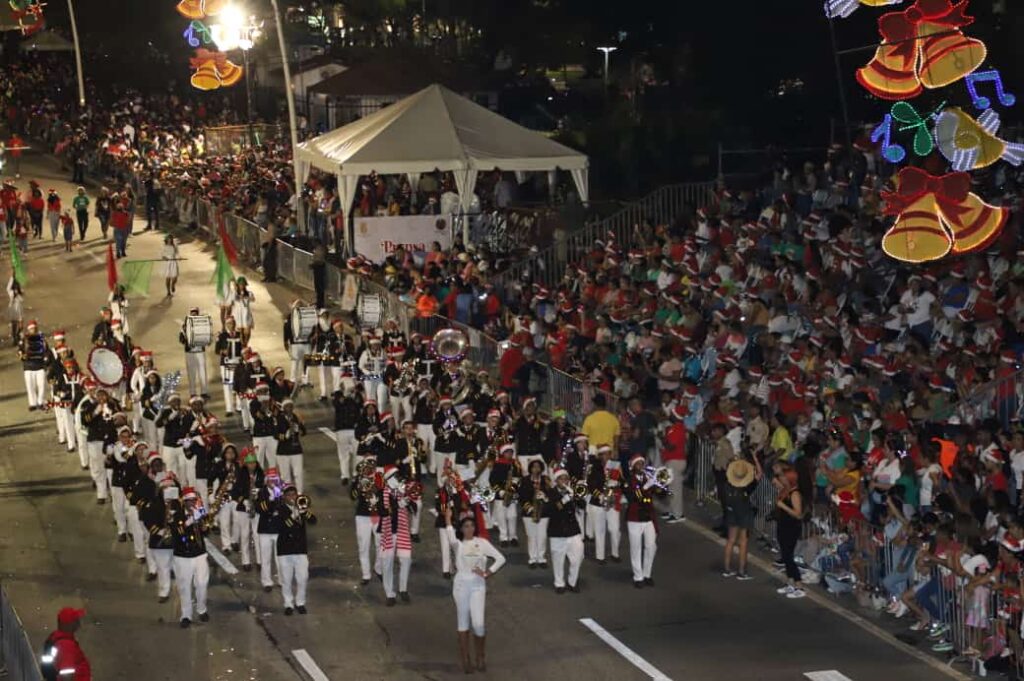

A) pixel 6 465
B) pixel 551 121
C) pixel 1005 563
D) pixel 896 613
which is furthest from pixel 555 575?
pixel 551 121

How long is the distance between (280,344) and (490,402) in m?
10.3

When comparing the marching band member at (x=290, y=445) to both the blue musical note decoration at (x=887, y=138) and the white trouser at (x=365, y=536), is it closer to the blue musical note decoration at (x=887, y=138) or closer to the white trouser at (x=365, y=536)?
the white trouser at (x=365, y=536)

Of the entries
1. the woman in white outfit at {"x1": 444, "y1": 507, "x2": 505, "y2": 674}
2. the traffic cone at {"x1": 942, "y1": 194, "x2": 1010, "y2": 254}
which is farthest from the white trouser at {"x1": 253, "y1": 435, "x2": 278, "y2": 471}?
the traffic cone at {"x1": 942, "y1": 194, "x2": 1010, "y2": 254}

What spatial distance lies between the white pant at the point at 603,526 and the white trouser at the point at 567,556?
90 cm

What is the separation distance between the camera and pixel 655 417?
72.2 feet

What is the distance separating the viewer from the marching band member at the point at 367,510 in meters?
18.8

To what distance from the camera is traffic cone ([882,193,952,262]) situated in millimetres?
19516

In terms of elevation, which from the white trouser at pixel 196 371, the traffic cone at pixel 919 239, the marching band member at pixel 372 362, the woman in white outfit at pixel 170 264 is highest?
the traffic cone at pixel 919 239

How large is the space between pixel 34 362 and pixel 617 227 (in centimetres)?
1164

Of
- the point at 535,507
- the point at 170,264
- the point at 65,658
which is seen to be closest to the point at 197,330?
the point at 170,264

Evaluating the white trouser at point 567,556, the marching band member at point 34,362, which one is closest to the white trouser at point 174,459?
the marching band member at point 34,362

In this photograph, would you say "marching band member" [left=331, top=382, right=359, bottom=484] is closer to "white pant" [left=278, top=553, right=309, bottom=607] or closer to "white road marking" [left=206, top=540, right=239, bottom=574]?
"white road marking" [left=206, top=540, right=239, bottom=574]

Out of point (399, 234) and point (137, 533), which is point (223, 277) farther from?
point (137, 533)

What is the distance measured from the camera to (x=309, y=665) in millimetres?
16797
